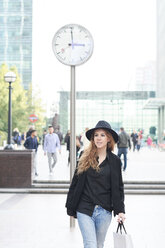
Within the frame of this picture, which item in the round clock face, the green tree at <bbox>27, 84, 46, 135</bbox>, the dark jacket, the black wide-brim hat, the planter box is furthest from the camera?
the green tree at <bbox>27, 84, 46, 135</bbox>

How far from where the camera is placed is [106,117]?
90125 mm

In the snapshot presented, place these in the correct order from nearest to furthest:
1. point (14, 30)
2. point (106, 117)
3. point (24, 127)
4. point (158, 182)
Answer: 1. point (158, 182)
2. point (24, 127)
3. point (106, 117)
4. point (14, 30)

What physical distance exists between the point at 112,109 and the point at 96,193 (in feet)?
281

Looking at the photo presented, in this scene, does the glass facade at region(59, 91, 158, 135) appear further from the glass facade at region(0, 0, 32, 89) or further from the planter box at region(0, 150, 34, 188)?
Answer: the planter box at region(0, 150, 34, 188)

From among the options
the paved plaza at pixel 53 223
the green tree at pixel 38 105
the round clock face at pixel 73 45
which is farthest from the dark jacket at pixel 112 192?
the green tree at pixel 38 105

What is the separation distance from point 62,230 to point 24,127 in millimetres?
45501

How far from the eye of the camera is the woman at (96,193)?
4.19 metres

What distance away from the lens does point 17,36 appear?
13838 cm

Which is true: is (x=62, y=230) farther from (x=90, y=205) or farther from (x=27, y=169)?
(x=27, y=169)

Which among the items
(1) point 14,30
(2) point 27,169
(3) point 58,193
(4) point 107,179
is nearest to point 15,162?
(2) point 27,169

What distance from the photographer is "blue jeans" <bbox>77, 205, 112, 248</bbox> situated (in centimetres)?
412

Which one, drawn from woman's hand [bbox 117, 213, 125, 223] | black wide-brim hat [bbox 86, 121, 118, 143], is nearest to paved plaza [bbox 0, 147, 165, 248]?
woman's hand [bbox 117, 213, 125, 223]

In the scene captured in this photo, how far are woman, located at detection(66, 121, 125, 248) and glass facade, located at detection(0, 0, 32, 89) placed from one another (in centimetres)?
13300

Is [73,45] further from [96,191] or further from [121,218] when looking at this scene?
[121,218]
